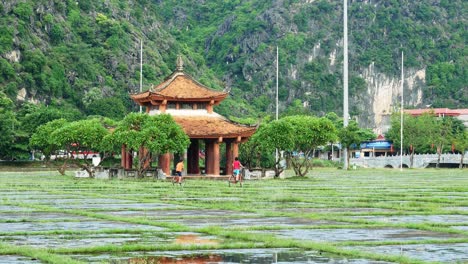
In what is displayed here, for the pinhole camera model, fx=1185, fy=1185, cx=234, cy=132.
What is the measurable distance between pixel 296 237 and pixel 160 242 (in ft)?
9.91

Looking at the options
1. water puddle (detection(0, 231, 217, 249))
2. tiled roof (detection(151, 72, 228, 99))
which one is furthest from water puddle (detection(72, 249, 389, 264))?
tiled roof (detection(151, 72, 228, 99))

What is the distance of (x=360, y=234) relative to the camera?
25641 mm

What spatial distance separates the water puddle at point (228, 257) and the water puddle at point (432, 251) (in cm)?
114

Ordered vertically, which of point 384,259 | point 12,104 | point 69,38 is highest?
point 69,38

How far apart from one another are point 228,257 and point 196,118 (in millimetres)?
51218

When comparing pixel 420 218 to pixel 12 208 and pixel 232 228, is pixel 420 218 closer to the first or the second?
pixel 232 228

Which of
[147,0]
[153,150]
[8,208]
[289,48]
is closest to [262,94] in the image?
[289,48]

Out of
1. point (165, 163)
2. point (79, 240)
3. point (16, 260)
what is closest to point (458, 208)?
point (79, 240)

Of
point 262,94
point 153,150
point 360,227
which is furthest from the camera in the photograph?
point 262,94

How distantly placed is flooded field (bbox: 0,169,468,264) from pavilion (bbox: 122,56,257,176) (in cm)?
2656

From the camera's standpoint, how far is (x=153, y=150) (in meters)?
62.3

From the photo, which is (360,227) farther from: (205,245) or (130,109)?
(130,109)

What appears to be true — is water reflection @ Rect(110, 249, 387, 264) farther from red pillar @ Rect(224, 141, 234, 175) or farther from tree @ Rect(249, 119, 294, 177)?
red pillar @ Rect(224, 141, 234, 175)

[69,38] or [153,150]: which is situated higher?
[69,38]
